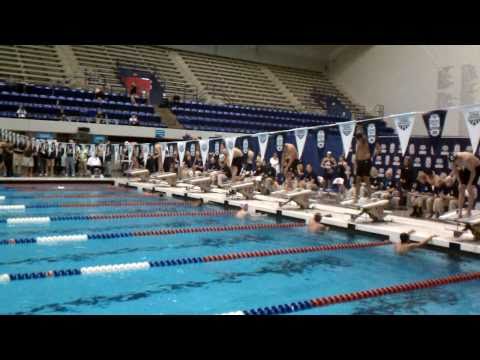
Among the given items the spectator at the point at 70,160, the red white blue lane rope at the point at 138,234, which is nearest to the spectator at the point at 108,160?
the spectator at the point at 70,160

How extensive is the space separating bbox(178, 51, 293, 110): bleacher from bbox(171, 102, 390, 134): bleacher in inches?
70.9

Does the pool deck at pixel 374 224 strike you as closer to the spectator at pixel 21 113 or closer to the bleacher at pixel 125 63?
the spectator at pixel 21 113

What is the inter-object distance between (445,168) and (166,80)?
54.7 feet

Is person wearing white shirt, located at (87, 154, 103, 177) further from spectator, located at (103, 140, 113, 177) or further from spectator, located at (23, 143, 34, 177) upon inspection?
spectator, located at (23, 143, 34, 177)

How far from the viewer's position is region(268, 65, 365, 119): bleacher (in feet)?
84.9

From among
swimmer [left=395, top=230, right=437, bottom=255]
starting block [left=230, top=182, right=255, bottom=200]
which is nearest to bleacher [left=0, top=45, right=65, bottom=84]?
starting block [left=230, top=182, right=255, bottom=200]

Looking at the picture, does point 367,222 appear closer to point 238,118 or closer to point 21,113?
point 21,113

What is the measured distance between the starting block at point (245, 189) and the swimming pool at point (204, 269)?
2.43m

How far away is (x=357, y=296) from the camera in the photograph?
12.0 ft

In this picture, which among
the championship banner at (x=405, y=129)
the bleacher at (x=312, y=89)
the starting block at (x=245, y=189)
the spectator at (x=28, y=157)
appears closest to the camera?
the championship banner at (x=405, y=129)

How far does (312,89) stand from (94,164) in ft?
52.1

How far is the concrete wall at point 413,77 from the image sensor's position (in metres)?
17.3
